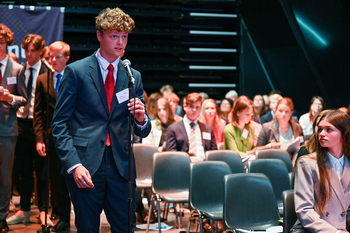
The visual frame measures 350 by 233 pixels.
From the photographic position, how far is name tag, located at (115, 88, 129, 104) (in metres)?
1.91

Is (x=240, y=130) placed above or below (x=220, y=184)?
above

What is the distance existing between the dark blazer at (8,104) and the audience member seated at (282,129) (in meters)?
2.75

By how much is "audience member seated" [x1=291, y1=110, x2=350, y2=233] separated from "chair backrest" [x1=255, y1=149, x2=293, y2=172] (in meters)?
1.84

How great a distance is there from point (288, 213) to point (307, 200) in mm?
220

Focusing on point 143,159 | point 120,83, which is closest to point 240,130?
point 143,159

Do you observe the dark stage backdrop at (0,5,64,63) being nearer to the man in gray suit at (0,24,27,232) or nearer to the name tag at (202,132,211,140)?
the man in gray suit at (0,24,27,232)

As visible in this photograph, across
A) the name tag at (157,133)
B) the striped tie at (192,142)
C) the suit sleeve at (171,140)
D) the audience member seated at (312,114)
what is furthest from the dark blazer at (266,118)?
the suit sleeve at (171,140)

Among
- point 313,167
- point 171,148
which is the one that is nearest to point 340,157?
point 313,167

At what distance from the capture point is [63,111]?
6.13 feet

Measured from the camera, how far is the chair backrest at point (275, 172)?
3.63 meters

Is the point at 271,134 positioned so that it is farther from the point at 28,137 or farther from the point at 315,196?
the point at 28,137

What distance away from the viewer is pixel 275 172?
3.68 m

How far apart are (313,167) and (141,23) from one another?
6.59 meters

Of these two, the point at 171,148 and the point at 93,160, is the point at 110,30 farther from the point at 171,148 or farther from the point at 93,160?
the point at 171,148
